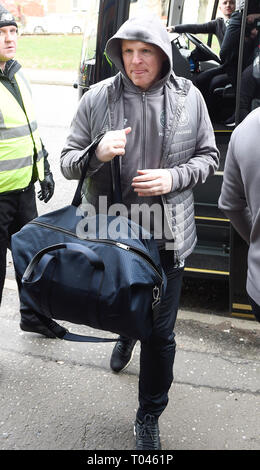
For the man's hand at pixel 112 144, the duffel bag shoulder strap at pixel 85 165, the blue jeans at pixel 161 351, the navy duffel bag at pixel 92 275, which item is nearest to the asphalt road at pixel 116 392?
the blue jeans at pixel 161 351

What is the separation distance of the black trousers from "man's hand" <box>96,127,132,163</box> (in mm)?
1083

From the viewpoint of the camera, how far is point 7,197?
2.74 metres

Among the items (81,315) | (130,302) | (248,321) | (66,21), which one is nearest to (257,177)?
(130,302)

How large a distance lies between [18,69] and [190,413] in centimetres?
208

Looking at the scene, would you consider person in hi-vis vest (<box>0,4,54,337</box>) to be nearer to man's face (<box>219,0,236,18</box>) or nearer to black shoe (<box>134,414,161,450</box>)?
black shoe (<box>134,414,161,450</box>)

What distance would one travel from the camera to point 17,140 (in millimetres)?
2711

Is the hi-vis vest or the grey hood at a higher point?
the grey hood

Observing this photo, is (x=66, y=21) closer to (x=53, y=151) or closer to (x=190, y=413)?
(x=53, y=151)

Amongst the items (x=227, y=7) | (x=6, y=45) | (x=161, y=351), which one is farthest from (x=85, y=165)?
(x=227, y=7)

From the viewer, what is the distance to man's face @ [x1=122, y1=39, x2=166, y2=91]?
1901 mm

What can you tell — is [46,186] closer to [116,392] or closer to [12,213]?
[12,213]

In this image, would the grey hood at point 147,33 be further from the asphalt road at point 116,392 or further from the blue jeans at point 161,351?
the asphalt road at point 116,392

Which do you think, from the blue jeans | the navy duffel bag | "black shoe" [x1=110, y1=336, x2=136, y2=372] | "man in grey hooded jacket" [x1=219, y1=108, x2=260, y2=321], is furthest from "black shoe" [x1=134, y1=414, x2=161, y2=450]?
"man in grey hooded jacket" [x1=219, y1=108, x2=260, y2=321]
